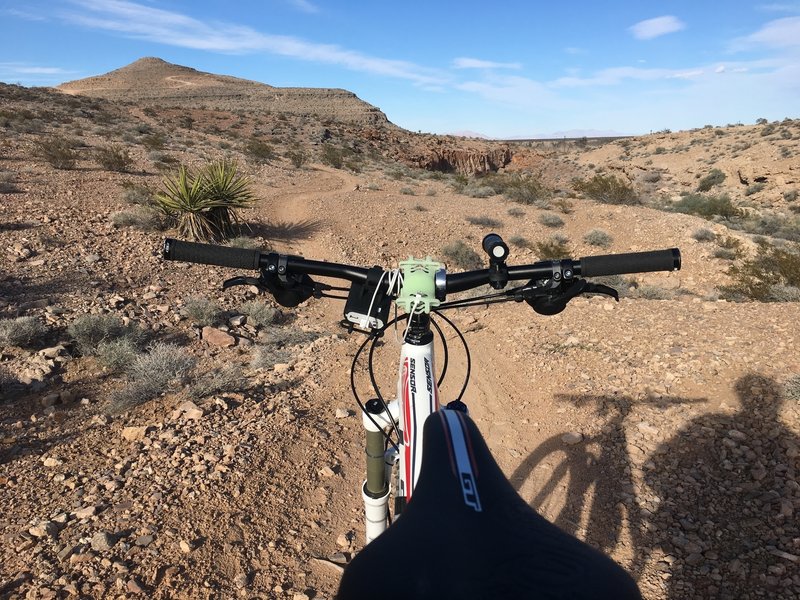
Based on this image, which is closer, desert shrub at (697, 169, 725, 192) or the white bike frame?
the white bike frame

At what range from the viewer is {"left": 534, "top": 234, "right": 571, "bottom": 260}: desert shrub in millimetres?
11234

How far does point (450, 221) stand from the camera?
13.1 metres

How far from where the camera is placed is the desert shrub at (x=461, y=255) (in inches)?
426

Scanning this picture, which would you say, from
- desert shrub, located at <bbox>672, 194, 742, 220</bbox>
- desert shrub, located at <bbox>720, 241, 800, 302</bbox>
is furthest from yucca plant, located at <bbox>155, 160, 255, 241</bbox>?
desert shrub, located at <bbox>672, 194, 742, 220</bbox>

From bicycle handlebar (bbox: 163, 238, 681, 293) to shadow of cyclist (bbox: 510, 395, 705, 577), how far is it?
2187mm

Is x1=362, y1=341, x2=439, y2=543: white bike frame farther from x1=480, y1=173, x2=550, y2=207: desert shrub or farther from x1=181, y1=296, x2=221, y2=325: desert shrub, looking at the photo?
x1=480, y1=173, x2=550, y2=207: desert shrub

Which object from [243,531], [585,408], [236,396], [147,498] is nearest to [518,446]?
[585,408]

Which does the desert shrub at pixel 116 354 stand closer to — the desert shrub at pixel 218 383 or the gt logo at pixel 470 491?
the desert shrub at pixel 218 383

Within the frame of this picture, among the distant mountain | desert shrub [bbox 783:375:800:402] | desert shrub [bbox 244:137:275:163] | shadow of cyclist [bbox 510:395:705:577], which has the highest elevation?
the distant mountain

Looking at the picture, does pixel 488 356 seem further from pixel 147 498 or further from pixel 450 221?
pixel 450 221

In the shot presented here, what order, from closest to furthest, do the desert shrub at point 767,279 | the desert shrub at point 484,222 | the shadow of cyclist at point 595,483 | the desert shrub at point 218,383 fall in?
the shadow of cyclist at point 595,483, the desert shrub at point 218,383, the desert shrub at point 767,279, the desert shrub at point 484,222

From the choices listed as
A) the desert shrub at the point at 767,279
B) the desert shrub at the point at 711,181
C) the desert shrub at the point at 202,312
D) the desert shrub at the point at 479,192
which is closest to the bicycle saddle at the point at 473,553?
the desert shrub at the point at 202,312

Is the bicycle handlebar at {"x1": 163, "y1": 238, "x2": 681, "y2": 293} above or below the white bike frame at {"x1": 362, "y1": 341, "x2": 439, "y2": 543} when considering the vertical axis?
above

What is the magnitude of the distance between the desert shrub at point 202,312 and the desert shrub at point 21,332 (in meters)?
1.68
